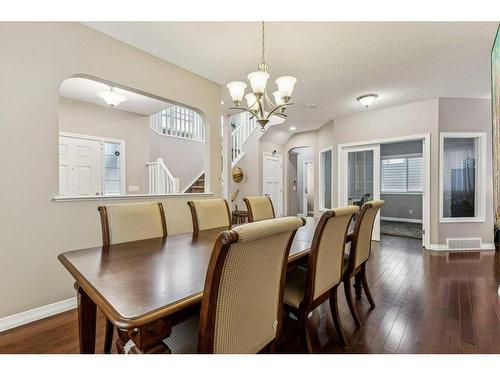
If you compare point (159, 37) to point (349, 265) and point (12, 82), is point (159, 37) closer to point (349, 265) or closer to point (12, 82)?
point (12, 82)

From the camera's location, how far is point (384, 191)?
26.2ft

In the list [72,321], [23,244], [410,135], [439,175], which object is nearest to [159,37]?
[23,244]

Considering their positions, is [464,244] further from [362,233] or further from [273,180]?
[273,180]

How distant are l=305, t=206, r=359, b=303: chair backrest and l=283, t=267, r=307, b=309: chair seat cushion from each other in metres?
0.11

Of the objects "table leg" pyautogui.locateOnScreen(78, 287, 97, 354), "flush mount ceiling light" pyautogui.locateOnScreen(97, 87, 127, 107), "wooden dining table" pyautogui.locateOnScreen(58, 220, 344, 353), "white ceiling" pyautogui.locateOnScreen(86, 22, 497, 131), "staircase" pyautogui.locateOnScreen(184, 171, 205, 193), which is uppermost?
"white ceiling" pyautogui.locateOnScreen(86, 22, 497, 131)

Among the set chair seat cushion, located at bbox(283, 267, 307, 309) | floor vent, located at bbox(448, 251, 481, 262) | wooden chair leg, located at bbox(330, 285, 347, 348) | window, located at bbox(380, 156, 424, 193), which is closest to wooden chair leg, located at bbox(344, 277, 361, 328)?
wooden chair leg, located at bbox(330, 285, 347, 348)

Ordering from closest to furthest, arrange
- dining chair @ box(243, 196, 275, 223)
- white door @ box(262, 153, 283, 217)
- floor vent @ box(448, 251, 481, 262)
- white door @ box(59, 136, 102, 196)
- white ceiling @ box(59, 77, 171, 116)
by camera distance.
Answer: dining chair @ box(243, 196, 275, 223), white ceiling @ box(59, 77, 171, 116), floor vent @ box(448, 251, 481, 262), white door @ box(59, 136, 102, 196), white door @ box(262, 153, 283, 217)

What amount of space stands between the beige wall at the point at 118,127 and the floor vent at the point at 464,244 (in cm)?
569

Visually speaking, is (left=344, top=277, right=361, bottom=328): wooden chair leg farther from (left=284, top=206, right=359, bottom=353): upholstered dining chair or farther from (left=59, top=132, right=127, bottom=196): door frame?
(left=59, top=132, right=127, bottom=196): door frame

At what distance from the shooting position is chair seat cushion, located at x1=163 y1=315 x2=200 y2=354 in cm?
103

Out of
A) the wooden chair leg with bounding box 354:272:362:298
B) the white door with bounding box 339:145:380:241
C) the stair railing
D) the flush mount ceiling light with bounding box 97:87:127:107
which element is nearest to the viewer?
the wooden chair leg with bounding box 354:272:362:298

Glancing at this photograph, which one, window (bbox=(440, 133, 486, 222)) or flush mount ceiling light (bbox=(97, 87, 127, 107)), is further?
window (bbox=(440, 133, 486, 222))

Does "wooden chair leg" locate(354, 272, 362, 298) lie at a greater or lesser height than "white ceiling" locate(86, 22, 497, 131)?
lesser

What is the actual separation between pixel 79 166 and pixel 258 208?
329 centimetres
